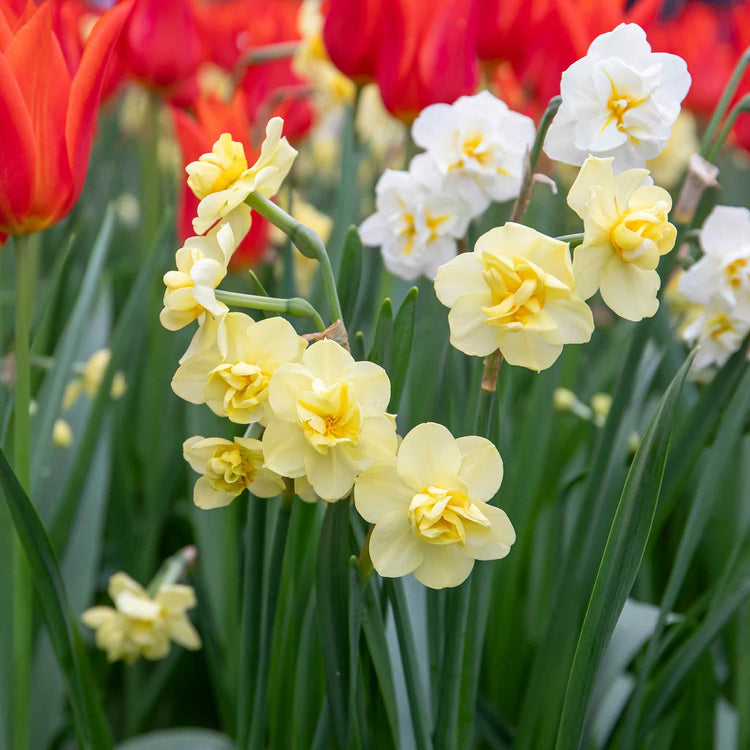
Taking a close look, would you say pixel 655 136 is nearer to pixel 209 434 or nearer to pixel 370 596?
pixel 370 596

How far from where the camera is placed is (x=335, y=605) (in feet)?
1.82

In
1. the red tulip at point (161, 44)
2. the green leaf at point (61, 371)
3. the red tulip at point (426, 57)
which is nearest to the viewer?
the green leaf at point (61, 371)

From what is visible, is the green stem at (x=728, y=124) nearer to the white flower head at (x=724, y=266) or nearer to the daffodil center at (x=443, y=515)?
the white flower head at (x=724, y=266)

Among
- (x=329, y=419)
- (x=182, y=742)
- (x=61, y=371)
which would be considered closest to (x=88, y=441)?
(x=61, y=371)

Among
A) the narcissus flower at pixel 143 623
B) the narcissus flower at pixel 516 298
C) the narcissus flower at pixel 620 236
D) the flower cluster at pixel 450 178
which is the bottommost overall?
the narcissus flower at pixel 143 623

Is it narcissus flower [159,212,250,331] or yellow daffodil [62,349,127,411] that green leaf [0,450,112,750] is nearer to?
narcissus flower [159,212,250,331]

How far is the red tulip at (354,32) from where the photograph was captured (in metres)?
1.01

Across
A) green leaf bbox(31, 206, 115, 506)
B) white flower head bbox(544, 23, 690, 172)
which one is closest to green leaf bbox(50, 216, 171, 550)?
green leaf bbox(31, 206, 115, 506)

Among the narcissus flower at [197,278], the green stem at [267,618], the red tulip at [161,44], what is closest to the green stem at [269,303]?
the narcissus flower at [197,278]

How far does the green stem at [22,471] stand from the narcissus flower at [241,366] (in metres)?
0.21

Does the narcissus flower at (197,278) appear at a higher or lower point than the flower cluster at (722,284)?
lower

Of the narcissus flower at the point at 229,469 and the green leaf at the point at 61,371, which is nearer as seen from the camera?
the narcissus flower at the point at 229,469

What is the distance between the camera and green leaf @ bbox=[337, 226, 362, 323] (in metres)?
0.60

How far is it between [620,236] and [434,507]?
0.16 metres
